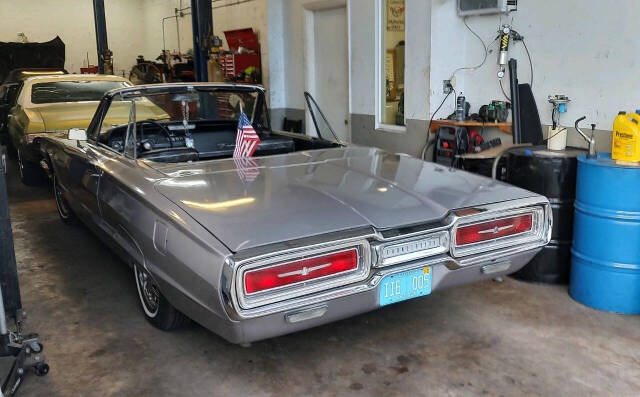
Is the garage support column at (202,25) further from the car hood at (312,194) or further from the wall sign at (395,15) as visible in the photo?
the car hood at (312,194)

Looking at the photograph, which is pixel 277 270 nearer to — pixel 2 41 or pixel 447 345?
pixel 447 345

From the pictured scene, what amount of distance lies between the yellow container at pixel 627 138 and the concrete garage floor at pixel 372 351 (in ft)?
3.04

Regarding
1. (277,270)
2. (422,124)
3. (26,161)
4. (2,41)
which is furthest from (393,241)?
(2,41)

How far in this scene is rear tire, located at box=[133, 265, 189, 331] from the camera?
9.83ft

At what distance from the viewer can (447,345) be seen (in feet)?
9.74

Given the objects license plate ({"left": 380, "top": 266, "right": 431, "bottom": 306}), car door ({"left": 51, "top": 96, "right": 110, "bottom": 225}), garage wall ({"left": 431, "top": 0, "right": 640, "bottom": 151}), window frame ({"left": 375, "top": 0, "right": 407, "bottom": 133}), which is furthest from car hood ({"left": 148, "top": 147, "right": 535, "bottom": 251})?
window frame ({"left": 375, "top": 0, "right": 407, "bottom": 133})

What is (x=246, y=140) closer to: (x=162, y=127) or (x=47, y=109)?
(x=162, y=127)

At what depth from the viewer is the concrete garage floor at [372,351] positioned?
2598 mm

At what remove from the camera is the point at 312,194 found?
2.72m

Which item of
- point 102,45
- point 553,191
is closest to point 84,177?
point 553,191

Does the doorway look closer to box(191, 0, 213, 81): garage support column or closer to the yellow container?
Answer: box(191, 0, 213, 81): garage support column

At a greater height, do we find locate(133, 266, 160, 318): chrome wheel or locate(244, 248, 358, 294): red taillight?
locate(244, 248, 358, 294): red taillight

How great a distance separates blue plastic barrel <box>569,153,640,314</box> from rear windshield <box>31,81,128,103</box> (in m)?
5.72

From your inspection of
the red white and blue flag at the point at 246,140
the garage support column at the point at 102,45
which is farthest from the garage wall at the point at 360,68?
the garage support column at the point at 102,45
